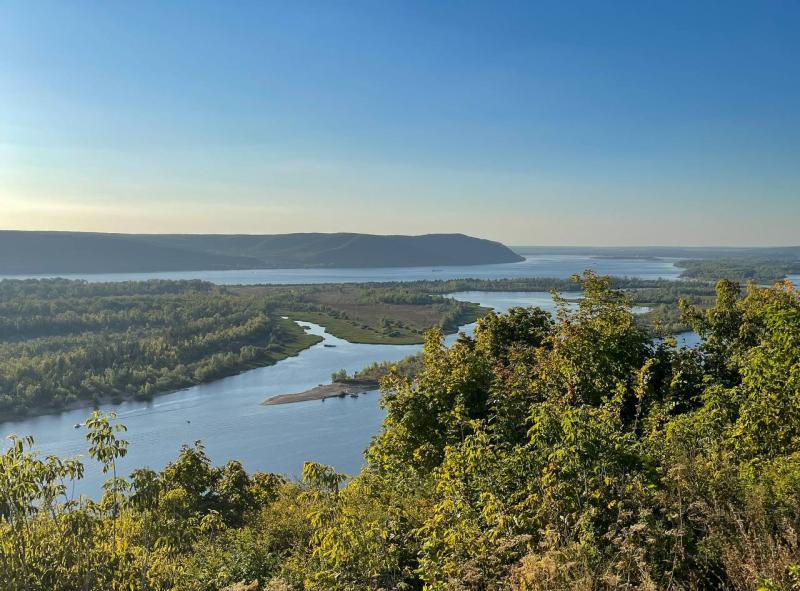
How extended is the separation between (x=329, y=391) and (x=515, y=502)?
38.2 metres

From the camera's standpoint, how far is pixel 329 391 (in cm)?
4203

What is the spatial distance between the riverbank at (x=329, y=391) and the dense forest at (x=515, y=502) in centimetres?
3210

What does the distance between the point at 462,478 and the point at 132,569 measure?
9.92 ft

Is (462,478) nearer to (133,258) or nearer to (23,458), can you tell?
(23,458)

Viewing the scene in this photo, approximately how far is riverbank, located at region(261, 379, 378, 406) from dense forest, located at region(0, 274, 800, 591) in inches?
1264

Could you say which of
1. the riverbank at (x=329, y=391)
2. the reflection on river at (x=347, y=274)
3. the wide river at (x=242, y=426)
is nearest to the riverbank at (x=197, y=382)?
the wide river at (x=242, y=426)

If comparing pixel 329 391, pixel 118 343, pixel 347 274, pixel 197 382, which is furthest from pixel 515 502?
pixel 347 274

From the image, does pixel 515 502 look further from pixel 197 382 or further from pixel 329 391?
pixel 197 382

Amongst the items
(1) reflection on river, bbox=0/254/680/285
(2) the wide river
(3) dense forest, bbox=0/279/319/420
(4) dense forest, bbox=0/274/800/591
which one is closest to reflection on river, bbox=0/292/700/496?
(2) the wide river

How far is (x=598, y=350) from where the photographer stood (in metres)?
8.57

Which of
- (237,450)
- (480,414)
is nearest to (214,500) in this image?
(480,414)

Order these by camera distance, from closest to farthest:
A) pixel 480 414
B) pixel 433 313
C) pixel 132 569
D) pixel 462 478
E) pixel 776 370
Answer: pixel 462 478
pixel 132 569
pixel 776 370
pixel 480 414
pixel 433 313

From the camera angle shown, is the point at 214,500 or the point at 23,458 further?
the point at 214,500

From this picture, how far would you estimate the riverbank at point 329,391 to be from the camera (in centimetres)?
4075
